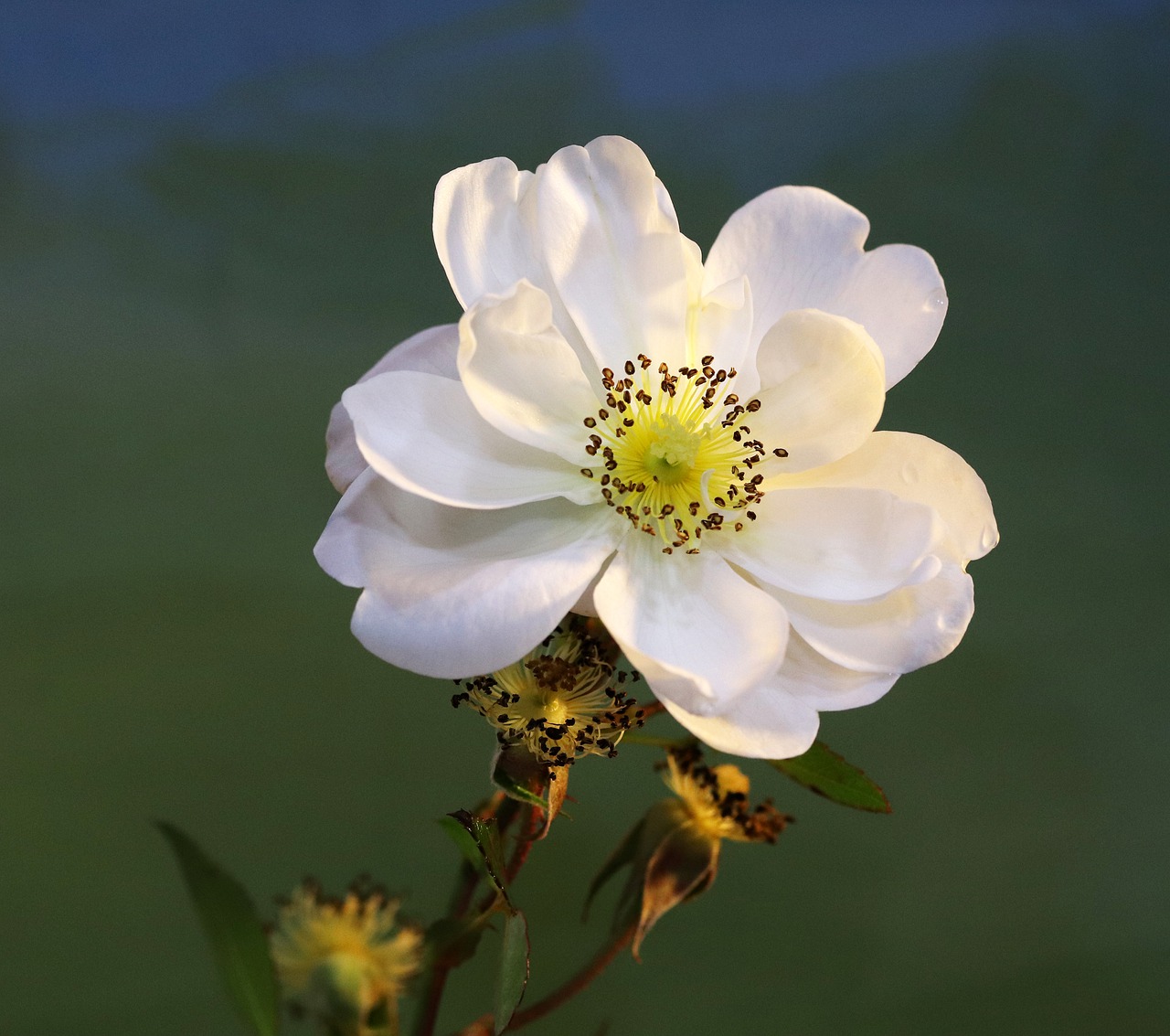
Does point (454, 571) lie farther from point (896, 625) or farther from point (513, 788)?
point (896, 625)

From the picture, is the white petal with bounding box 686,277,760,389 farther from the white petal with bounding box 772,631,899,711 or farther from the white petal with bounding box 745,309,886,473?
the white petal with bounding box 772,631,899,711

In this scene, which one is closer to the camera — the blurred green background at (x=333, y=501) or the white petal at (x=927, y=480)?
the white petal at (x=927, y=480)

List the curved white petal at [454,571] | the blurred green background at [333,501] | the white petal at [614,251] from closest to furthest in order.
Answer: the curved white petal at [454,571] → the white petal at [614,251] → the blurred green background at [333,501]

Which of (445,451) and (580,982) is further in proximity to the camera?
(580,982)

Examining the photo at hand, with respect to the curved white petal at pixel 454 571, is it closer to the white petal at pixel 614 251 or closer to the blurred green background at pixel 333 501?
the white petal at pixel 614 251

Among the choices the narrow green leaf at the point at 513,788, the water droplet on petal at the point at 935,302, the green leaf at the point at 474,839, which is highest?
the water droplet on petal at the point at 935,302

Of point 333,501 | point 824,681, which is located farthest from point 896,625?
point 333,501

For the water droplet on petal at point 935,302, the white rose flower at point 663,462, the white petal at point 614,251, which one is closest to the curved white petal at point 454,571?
the white rose flower at point 663,462

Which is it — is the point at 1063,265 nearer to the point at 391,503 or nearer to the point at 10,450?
the point at 391,503
